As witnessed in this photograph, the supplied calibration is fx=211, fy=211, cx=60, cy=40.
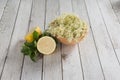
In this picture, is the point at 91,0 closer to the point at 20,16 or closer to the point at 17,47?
the point at 20,16

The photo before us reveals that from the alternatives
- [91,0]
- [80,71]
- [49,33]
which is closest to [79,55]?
[80,71]

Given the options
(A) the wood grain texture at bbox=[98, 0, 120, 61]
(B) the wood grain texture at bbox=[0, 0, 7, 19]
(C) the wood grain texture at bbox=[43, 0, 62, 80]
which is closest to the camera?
(C) the wood grain texture at bbox=[43, 0, 62, 80]

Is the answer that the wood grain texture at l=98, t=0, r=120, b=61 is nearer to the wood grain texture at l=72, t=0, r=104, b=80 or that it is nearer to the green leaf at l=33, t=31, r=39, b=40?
the wood grain texture at l=72, t=0, r=104, b=80

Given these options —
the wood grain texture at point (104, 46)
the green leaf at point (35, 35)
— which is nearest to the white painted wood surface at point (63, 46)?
the wood grain texture at point (104, 46)

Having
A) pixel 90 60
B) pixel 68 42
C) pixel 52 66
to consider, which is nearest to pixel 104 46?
pixel 90 60

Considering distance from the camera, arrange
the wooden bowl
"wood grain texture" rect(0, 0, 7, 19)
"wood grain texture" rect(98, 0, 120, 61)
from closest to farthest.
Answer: the wooden bowl
"wood grain texture" rect(98, 0, 120, 61)
"wood grain texture" rect(0, 0, 7, 19)

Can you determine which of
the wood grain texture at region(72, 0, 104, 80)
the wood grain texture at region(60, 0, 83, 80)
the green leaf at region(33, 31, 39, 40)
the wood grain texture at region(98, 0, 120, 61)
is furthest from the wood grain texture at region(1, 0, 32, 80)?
the wood grain texture at region(98, 0, 120, 61)

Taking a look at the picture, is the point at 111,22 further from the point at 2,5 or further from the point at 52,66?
the point at 2,5

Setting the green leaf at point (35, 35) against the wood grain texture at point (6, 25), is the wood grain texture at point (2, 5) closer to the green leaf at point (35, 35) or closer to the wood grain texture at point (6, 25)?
the wood grain texture at point (6, 25)
